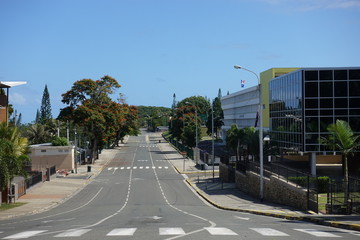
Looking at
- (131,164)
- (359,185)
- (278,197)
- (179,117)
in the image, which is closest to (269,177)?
(278,197)

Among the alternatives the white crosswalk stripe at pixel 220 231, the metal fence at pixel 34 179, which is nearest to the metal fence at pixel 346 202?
the white crosswalk stripe at pixel 220 231

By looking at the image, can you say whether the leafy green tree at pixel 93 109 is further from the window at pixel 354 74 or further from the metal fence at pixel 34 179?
the window at pixel 354 74

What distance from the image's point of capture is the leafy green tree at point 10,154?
31781mm

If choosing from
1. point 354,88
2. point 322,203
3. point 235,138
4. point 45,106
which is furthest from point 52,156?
point 45,106

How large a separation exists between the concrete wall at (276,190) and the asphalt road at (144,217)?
13.6 ft

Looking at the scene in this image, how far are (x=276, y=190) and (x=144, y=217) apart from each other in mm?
12432

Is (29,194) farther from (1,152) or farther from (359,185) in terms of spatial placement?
(359,185)

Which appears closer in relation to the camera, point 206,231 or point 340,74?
point 206,231

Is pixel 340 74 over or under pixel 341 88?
over

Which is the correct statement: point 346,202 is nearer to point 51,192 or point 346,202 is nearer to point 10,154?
point 10,154

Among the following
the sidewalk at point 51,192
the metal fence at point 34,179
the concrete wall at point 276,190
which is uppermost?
the concrete wall at point 276,190

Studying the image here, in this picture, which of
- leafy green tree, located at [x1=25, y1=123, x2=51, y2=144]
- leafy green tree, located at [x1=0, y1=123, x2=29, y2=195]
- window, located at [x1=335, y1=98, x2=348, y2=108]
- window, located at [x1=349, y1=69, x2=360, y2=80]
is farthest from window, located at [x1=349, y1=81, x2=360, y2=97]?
leafy green tree, located at [x1=25, y1=123, x2=51, y2=144]

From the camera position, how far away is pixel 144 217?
25.7m

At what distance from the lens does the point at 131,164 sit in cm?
8031
